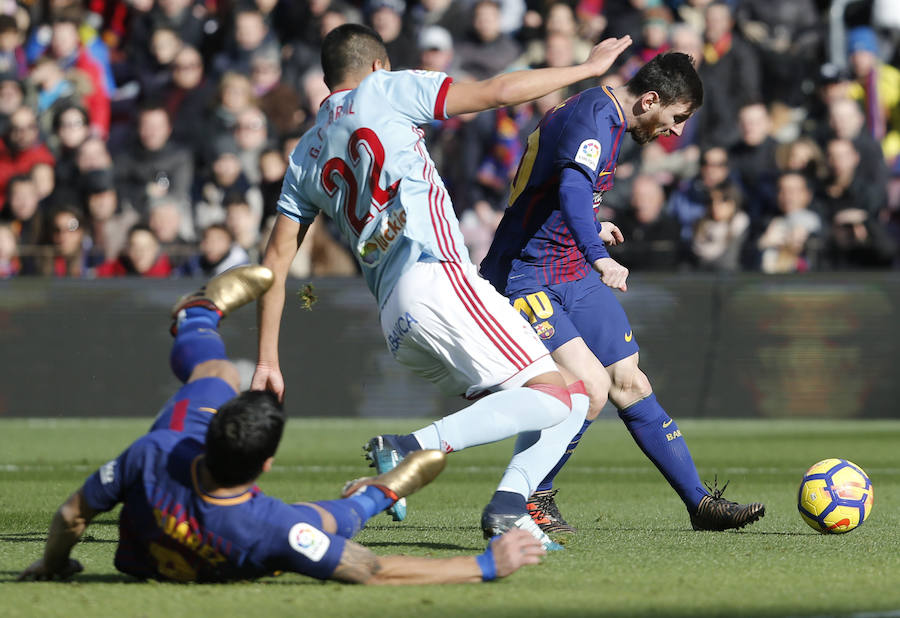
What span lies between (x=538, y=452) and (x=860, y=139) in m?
8.62

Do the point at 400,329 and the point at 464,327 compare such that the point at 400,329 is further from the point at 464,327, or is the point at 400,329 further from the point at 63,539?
the point at 63,539

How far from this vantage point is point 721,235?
13.6m

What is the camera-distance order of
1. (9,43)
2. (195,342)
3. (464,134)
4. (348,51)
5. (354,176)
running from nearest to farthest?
(195,342), (354,176), (348,51), (464,134), (9,43)

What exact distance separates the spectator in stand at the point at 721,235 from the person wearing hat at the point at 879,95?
191 centimetres

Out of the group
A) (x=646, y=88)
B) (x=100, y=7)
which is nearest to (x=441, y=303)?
(x=646, y=88)

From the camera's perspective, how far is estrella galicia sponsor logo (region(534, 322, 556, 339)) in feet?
21.5

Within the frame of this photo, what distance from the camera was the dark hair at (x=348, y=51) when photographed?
5871 mm

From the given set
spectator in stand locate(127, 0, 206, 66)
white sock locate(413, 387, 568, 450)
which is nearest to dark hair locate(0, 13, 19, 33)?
spectator in stand locate(127, 0, 206, 66)

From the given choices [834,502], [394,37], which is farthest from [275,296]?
[394,37]

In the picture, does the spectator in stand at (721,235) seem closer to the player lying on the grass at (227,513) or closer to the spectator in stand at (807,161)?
the spectator in stand at (807,161)

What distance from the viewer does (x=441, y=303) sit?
5465 mm

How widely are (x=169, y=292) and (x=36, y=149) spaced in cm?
336

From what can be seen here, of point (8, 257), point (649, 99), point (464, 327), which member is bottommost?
point (8, 257)

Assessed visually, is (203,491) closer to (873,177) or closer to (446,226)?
(446,226)
